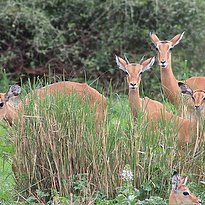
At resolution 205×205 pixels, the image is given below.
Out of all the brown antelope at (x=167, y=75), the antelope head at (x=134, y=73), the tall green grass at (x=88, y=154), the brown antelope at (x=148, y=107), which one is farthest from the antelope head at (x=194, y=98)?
the brown antelope at (x=167, y=75)

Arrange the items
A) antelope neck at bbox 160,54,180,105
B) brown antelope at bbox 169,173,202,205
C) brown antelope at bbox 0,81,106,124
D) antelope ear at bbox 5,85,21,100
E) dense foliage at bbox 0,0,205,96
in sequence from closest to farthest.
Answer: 1. brown antelope at bbox 169,173,202,205
2. brown antelope at bbox 0,81,106,124
3. antelope ear at bbox 5,85,21,100
4. antelope neck at bbox 160,54,180,105
5. dense foliage at bbox 0,0,205,96

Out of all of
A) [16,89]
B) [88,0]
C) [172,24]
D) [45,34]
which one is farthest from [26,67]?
[16,89]

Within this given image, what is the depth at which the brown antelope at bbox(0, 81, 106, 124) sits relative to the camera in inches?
314

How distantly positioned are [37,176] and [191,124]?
1.69 m

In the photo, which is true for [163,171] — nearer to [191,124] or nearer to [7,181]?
[191,124]

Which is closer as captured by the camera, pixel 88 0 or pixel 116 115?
pixel 116 115

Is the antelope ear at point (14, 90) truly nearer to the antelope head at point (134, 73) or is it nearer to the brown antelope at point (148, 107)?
the brown antelope at point (148, 107)

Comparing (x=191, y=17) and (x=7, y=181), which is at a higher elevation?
(x=191, y=17)

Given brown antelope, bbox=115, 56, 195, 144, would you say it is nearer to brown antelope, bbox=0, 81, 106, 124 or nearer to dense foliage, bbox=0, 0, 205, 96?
brown antelope, bbox=0, 81, 106, 124

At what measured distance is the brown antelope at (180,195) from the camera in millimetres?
6715

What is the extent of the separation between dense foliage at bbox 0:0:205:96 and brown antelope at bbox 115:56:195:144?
4.67 m

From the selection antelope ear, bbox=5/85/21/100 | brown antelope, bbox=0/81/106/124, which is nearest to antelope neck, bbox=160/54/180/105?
brown antelope, bbox=0/81/106/124

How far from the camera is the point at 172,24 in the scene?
15211 millimetres

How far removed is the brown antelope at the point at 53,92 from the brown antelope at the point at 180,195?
123cm
